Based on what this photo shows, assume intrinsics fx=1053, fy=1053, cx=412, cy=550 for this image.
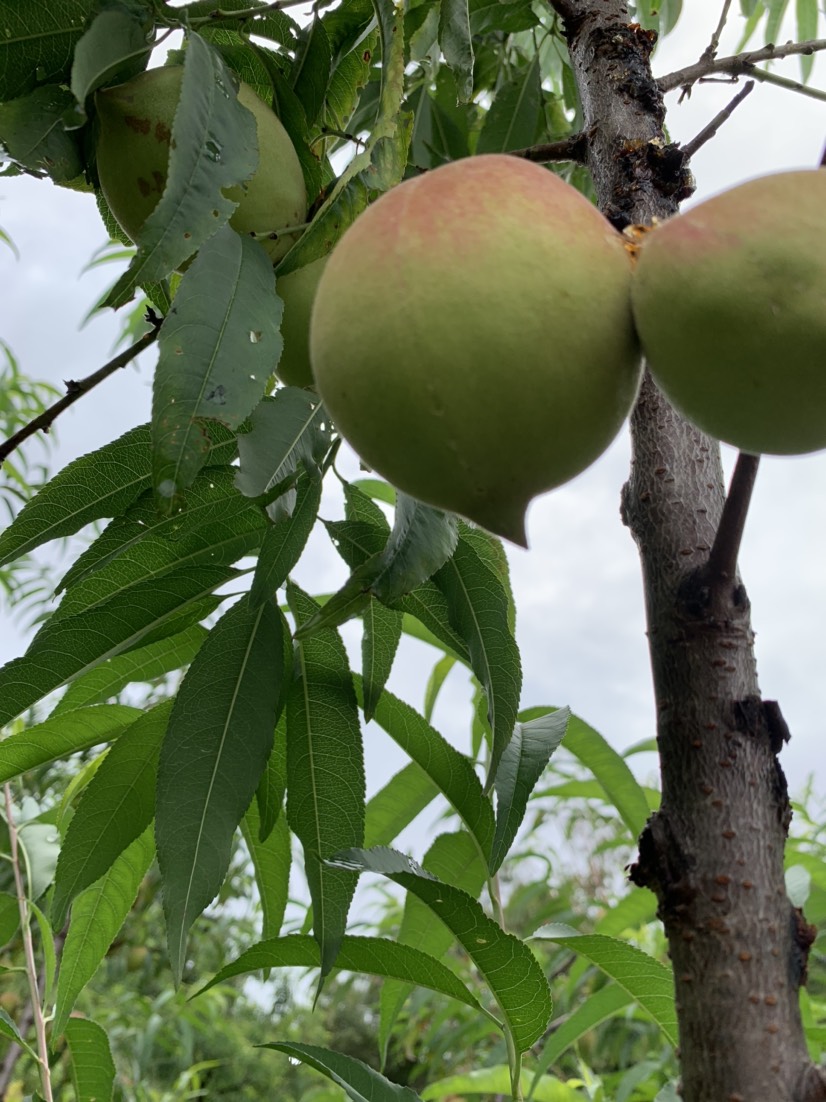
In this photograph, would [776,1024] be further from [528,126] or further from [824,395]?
[528,126]

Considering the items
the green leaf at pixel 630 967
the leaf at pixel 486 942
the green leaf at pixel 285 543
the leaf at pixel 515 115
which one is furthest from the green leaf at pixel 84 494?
the leaf at pixel 515 115

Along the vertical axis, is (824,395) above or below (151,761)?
above

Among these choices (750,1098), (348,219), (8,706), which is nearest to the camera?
(750,1098)

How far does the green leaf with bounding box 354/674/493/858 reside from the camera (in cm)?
105

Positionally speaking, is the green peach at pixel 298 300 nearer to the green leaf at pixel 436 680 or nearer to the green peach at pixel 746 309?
the green peach at pixel 746 309

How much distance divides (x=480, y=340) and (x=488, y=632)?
417 mm

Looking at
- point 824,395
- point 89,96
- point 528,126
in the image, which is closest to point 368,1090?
point 824,395

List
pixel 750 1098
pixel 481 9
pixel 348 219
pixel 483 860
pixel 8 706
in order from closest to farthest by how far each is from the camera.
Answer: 1. pixel 750 1098
2. pixel 348 219
3. pixel 8 706
4. pixel 483 860
5. pixel 481 9

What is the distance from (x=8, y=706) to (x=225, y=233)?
438 mm

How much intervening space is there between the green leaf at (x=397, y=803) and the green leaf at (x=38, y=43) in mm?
803

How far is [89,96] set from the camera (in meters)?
0.81

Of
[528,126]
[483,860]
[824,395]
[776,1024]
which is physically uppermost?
[528,126]

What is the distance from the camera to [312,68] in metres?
0.95

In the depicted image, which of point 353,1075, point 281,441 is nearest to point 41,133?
point 281,441
